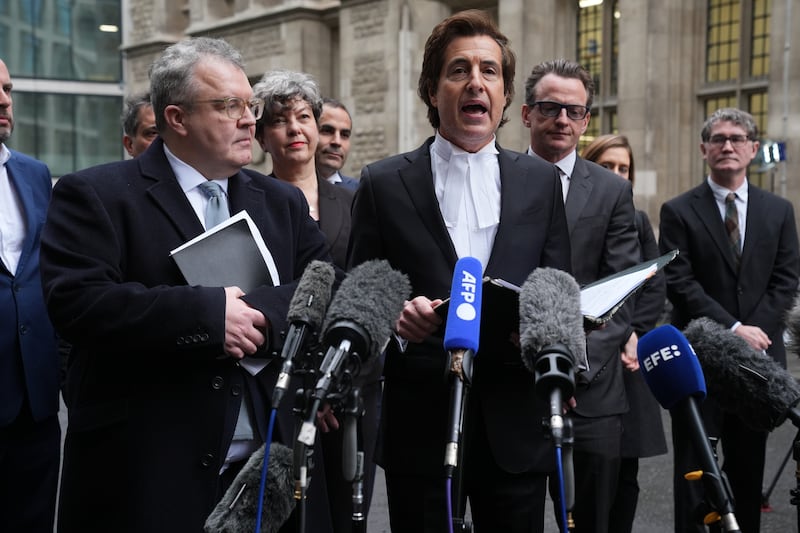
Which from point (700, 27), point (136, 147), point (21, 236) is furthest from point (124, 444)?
point (700, 27)

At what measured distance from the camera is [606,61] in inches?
742

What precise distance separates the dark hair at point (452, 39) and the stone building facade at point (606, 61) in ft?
42.5

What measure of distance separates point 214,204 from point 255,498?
1043 mm

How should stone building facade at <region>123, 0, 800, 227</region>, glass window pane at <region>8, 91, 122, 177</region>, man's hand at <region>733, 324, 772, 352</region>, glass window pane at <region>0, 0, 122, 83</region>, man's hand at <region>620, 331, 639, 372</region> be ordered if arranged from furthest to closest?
glass window pane at <region>0, 0, 122, 83</region>, glass window pane at <region>8, 91, 122, 177</region>, stone building facade at <region>123, 0, 800, 227</region>, man's hand at <region>733, 324, 772, 352</region>, man's hand at <region>620, 331, 639, 372</region>

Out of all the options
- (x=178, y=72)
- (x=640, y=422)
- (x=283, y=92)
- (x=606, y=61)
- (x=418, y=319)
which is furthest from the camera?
(x=606, y=61)

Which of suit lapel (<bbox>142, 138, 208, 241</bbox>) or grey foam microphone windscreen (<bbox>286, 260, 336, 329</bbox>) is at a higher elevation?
suit lapel (<bbox>142, 138, 208, 241</bbox>)

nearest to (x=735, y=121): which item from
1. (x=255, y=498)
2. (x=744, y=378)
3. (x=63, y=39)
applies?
(x=744, y=378)

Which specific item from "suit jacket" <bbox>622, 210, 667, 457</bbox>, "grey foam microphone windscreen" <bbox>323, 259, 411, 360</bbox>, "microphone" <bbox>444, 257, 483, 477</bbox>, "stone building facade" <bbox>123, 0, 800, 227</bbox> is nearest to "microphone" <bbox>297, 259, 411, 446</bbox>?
"grey foam microphone windscreen" <bbox>323, 259, 411, 360</bbox>

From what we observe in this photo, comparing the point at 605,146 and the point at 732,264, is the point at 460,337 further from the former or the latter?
the point at 732,264

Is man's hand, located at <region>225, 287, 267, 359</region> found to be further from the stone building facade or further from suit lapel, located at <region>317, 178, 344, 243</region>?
the stone building facade

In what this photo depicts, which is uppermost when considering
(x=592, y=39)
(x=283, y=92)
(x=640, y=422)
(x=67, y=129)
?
(x=592, y=39)

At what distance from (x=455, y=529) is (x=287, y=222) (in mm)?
1388

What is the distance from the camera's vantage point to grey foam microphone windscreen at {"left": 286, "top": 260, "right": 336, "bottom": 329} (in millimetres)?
2463

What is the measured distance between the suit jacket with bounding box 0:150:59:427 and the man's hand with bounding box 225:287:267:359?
1418 mm
